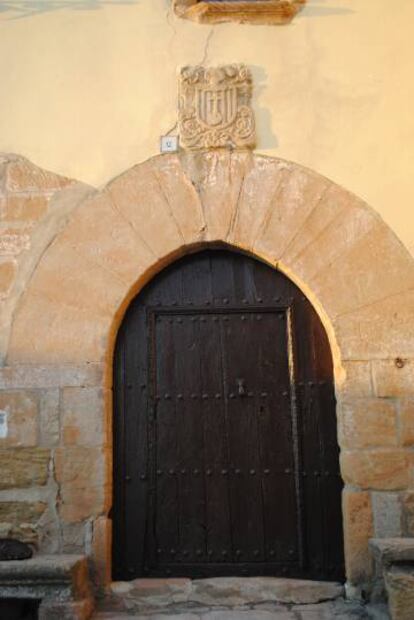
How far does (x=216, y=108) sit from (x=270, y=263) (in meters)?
0.93

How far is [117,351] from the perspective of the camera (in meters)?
3.34

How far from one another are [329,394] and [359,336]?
0.36 metres

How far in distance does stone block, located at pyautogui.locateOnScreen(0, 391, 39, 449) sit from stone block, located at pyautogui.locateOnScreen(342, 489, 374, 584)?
1604 mm

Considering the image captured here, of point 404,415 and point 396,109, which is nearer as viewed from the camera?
point 404,415

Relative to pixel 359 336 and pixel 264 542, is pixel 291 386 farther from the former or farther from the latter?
pixel 264 542

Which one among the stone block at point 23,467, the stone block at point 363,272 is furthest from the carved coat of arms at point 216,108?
the stone block at point 23,467

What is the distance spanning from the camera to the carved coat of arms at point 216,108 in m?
3.42

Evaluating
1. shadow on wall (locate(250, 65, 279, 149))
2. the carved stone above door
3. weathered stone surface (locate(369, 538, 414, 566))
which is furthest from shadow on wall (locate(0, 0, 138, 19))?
weathered stone surface (locate(369, 538, 414, 566))

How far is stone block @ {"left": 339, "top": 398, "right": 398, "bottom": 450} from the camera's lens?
3064 millimetres

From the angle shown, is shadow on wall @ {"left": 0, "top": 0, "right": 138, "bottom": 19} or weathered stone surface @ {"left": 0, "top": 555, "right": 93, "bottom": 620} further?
shadow on wall @ {"left": 0, "top": 0, "right": 138, "bottom": 19}

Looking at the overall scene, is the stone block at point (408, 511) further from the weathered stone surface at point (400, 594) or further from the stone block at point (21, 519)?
the stone block at point (21, 519)

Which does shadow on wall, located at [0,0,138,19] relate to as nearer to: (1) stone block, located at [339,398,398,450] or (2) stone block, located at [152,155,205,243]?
(2) stone block, located at [152,155,205,243]

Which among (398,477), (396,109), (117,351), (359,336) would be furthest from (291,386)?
(396,109)

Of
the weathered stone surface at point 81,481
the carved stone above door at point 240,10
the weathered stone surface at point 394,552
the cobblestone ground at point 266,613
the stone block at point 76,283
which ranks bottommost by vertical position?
the cobblestone ground at point 266,613
